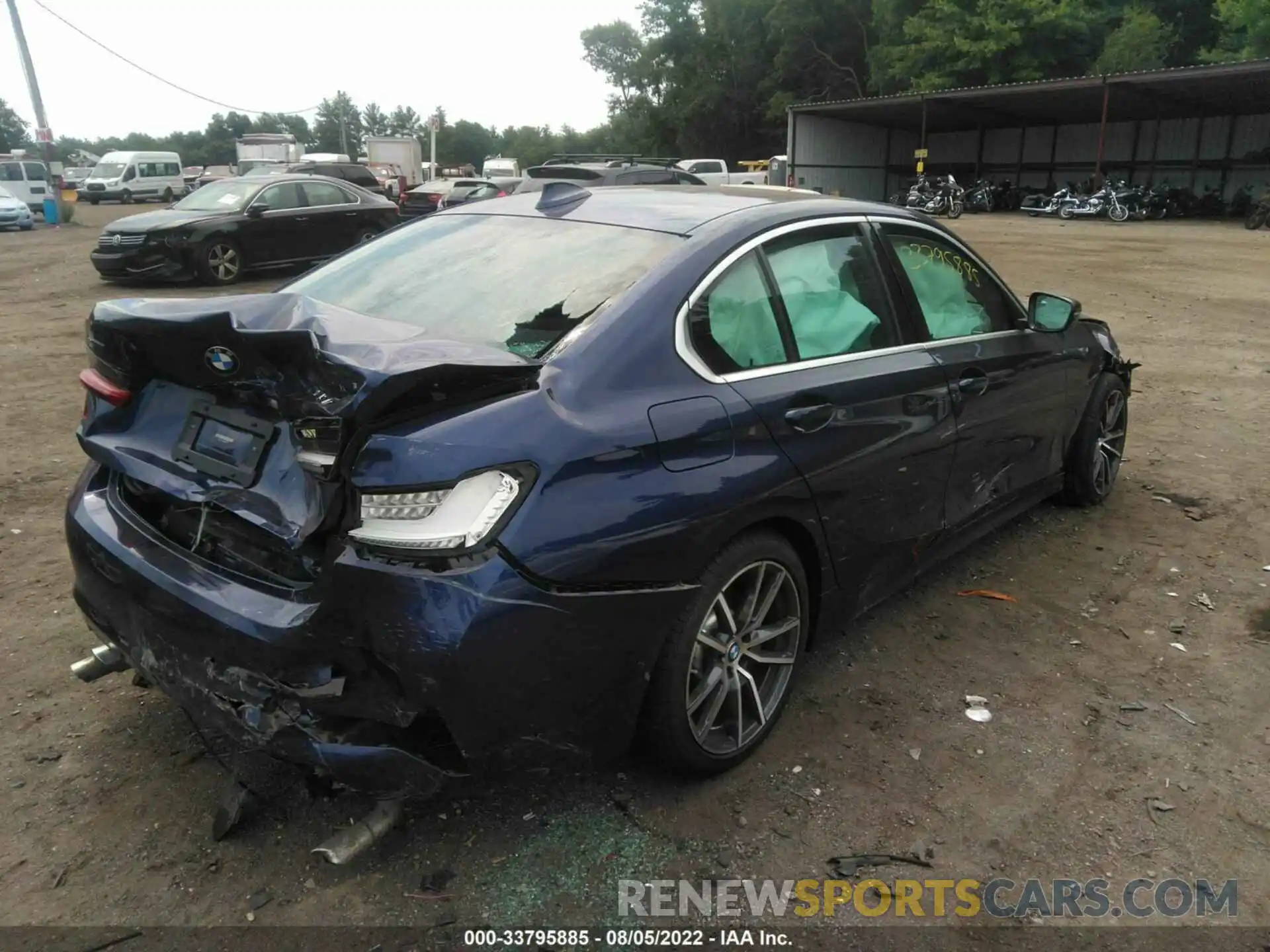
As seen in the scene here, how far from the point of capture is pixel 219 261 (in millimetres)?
12719

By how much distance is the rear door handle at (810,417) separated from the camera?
2.76m

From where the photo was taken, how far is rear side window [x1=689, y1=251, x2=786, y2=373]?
267cm

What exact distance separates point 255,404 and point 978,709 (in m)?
2.48

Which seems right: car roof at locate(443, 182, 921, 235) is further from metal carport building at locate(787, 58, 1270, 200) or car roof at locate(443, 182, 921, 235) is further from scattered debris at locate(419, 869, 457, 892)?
metal carport building at locate(787, 58, 1270, 200)

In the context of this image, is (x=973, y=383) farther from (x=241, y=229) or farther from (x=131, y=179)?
(x=131, y=179)

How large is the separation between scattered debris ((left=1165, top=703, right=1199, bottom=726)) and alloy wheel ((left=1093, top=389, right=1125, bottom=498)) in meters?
1.88

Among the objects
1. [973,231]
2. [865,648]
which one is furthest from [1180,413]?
[973,231]

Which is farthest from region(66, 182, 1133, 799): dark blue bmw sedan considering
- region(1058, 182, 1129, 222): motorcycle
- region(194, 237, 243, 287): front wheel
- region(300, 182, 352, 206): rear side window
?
region(1058, 182, 1129, 222): motorcycle

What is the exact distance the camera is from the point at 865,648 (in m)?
3.56

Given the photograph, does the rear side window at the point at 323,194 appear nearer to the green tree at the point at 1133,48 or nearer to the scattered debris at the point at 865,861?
the scattered debris at the point at 865,861

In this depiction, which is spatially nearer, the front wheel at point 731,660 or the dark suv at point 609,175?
the front wheel at point 731,660

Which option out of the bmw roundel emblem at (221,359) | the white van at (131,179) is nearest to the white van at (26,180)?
the white van at (131,179)

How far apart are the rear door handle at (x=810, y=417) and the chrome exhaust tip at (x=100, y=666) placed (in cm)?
208

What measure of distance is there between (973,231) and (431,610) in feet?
82.7
